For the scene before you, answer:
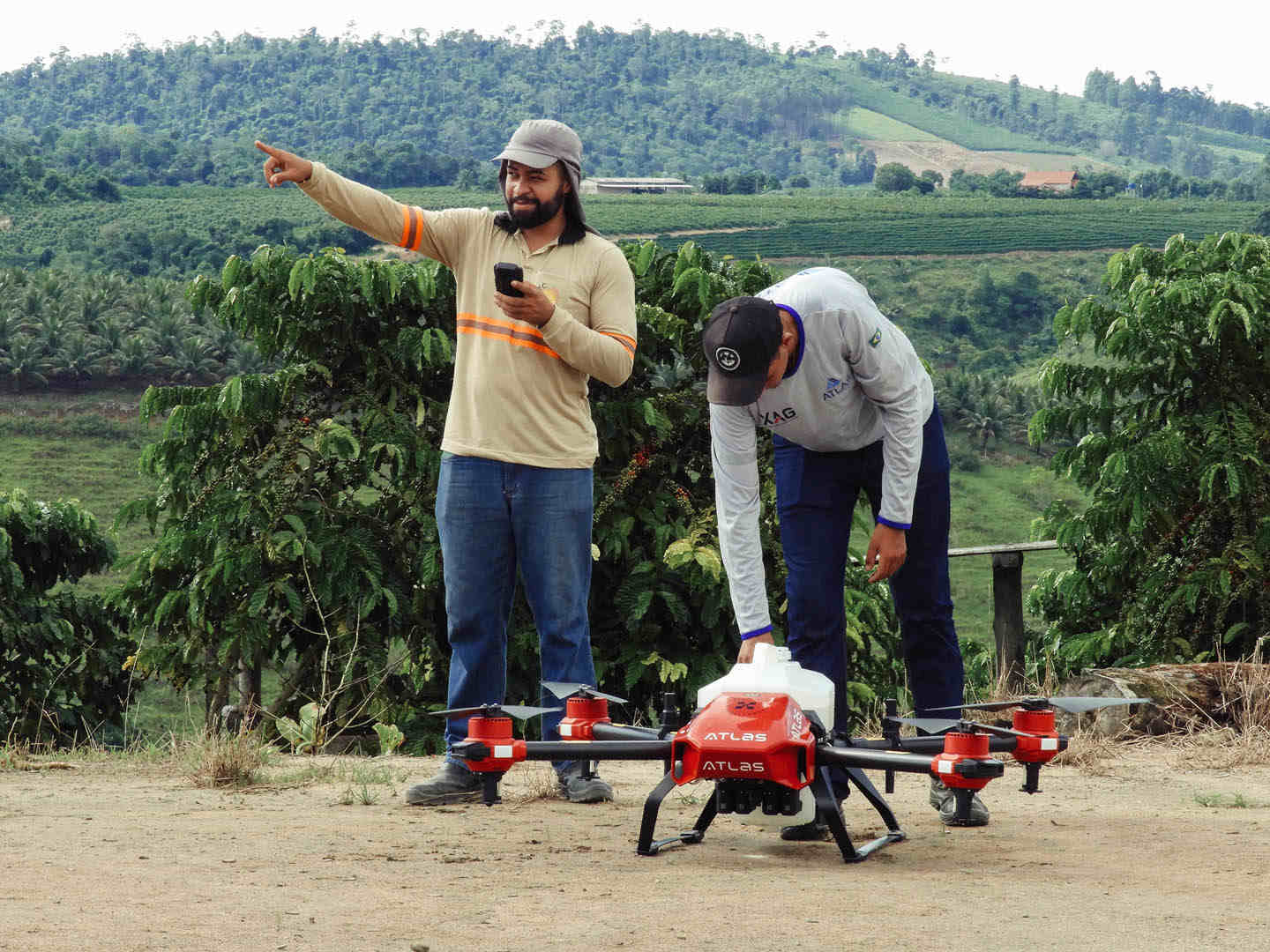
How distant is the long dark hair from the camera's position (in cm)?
454

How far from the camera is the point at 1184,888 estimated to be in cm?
334

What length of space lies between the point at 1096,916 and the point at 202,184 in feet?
376

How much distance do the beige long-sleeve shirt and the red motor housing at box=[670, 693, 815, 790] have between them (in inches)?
42.1

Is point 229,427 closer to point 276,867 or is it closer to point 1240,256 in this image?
point 276,867

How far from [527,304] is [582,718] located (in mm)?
1142

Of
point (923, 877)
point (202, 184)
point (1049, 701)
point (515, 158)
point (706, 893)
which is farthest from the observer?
point (202, 184)

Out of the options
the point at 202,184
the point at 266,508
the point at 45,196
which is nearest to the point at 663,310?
the point at 266,508

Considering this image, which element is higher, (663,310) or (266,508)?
(663,310)

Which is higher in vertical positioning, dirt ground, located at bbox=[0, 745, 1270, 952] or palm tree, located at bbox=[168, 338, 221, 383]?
dirt ground, located at bbox=[0, 745, 1270, 952]

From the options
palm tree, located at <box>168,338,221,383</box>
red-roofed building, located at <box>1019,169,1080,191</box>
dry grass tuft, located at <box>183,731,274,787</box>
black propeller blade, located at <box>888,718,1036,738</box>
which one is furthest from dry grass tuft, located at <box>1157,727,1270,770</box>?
red-roofed building, located at <box>1019,169,1080,191</box>

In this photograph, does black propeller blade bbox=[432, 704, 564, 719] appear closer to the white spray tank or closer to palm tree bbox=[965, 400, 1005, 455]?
the white spray tank

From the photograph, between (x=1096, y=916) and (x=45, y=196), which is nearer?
(x=1096, y=916)

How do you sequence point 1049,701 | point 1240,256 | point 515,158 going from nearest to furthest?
point 1049,701, point 515,158, point 1240,256

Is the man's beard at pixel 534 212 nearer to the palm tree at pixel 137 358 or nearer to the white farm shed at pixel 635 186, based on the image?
the palm tree at pixel 137 358
